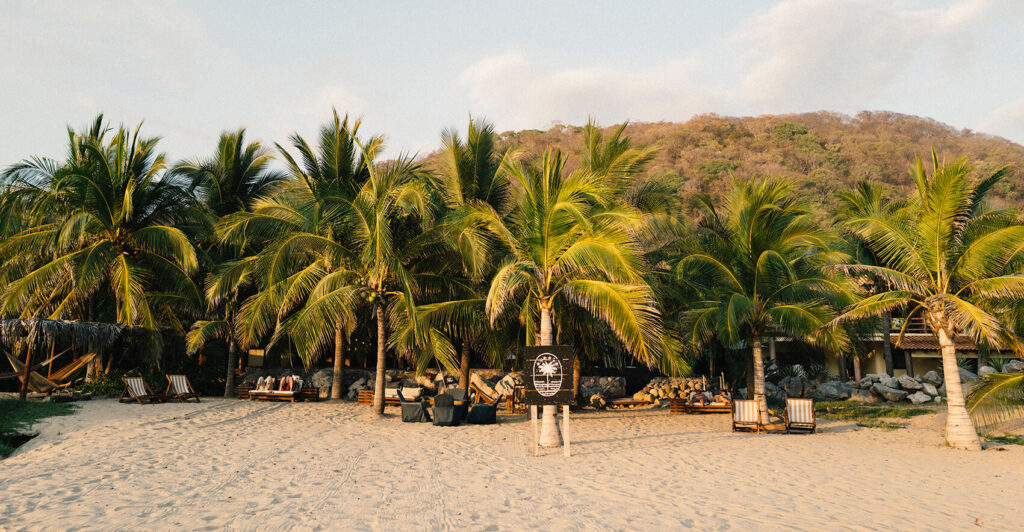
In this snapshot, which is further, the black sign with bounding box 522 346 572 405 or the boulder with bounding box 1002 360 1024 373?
the boulder with bounding box 1002 360 1024 373

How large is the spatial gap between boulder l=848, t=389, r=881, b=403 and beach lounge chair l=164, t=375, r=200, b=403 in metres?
19.0

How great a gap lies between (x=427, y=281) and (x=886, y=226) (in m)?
9.41

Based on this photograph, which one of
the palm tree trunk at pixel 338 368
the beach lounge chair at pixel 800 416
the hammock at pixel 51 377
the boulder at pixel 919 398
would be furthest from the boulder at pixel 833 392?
the hammock at pixel 51 377

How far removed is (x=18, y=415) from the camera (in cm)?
1066

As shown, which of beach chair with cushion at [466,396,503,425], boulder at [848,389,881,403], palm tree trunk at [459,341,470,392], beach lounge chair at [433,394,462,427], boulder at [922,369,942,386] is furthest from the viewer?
boulder at [922,369,942,386]

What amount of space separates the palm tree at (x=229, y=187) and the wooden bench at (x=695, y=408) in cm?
1213

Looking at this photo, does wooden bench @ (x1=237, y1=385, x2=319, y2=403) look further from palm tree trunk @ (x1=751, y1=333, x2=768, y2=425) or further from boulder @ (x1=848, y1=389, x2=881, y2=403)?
boulder @ (x1=848, y1=389, x2=881, y2=403)

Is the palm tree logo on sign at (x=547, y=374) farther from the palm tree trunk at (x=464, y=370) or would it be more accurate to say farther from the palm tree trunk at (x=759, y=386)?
the palm tree trunk at (x=464, y=370)

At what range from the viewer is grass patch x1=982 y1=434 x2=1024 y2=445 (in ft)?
35.4

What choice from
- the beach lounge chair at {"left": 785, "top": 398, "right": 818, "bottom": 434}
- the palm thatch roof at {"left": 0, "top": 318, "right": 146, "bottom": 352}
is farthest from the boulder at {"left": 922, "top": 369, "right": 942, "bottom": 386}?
the palm thatch roof at {"left": 0, "top": 318, "right": 146, "bottom": 352}

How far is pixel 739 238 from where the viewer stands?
12602 millimetres

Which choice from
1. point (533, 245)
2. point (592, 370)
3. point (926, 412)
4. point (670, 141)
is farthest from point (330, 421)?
point (670, 141)

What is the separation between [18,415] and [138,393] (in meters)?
2.67

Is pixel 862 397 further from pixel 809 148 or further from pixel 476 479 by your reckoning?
pixel 809 148
